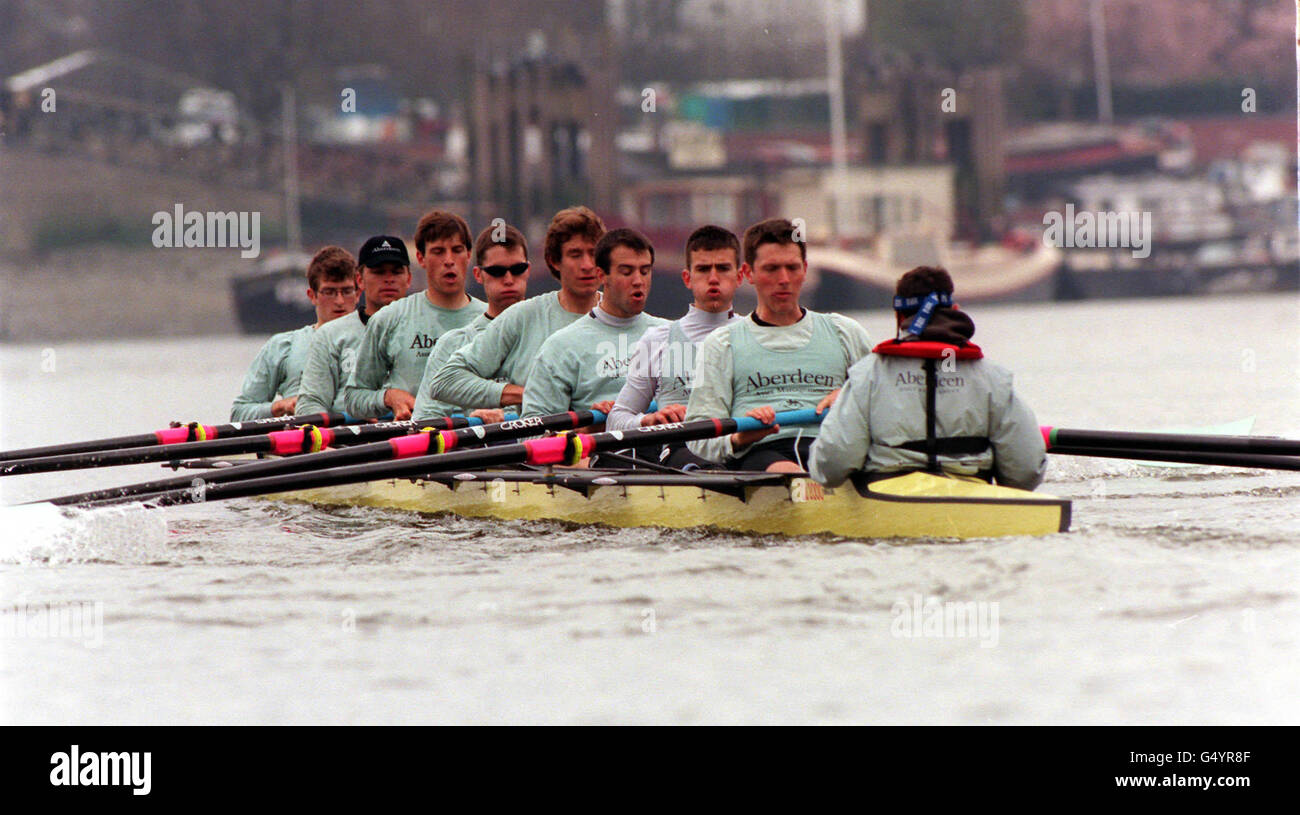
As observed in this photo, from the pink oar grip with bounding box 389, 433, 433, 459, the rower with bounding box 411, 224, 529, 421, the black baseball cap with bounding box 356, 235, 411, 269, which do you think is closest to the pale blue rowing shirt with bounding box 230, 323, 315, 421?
the black baseball cap with bounding box 356, 235, 411, 269

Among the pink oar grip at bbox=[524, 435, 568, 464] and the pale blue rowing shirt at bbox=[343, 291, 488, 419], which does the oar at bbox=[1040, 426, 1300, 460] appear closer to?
the pink oar grip at bbox=[524, 435, 568, 464]

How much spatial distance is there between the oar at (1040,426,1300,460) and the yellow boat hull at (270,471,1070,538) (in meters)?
1.44

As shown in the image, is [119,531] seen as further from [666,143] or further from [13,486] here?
[666,143]

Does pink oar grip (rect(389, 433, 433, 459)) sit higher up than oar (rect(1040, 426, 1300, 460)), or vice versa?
pink oar grip (rect(389, 433, 433, 459))

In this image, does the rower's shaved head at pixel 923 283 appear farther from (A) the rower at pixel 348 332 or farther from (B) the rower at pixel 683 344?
(A) the rower at pixel 348 332

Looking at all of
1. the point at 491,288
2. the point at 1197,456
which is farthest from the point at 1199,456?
the point at 491,288

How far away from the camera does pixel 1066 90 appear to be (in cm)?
6444

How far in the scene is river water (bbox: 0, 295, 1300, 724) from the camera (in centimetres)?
575

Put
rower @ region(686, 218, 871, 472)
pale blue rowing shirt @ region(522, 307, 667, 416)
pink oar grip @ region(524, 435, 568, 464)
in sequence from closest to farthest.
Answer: rower @ region(686, 218, 871, 472), pink oar grip @ region(524, 435, 568, 464), pale blue rowing shirt @ region(522, 307, 667, 416)

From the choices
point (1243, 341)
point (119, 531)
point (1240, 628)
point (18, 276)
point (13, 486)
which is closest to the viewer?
point (1240, 628)

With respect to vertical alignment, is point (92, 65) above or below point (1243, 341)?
above
